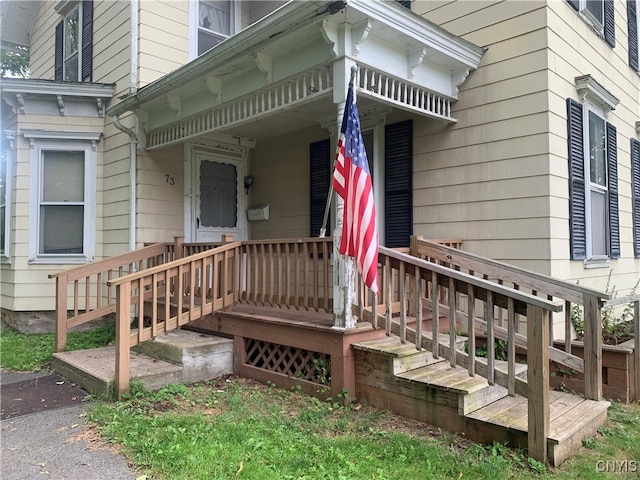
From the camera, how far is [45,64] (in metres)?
9.23

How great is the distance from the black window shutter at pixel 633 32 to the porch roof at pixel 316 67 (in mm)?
3717

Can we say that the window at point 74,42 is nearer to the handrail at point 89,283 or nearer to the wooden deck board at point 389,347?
the handrail at point 89,283

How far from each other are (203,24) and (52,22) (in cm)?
363

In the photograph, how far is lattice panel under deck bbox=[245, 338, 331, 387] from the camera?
4.25 m

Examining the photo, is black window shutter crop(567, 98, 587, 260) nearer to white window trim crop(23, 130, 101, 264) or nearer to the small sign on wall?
the small sign on wall

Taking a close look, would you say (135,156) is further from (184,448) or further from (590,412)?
(590,412)

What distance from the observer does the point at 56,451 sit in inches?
121

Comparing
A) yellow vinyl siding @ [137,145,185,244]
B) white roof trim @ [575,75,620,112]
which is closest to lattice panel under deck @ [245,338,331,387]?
yellow vinyl siding @ [137,145,185,244]

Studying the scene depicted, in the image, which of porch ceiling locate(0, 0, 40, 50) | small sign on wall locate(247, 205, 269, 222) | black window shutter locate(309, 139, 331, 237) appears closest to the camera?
black window shutter locate(309, 139, 331, 237)

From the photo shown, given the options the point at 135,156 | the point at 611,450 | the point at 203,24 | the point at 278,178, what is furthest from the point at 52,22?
the point at 611,450

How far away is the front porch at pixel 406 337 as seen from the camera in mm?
3072

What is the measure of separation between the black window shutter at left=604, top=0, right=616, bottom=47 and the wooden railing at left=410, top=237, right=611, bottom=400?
3922 mm

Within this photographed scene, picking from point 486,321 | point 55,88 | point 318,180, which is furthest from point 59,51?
A: point 486,321

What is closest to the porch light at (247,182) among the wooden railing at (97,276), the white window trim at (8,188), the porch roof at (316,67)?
the porch roof at (316,67)
